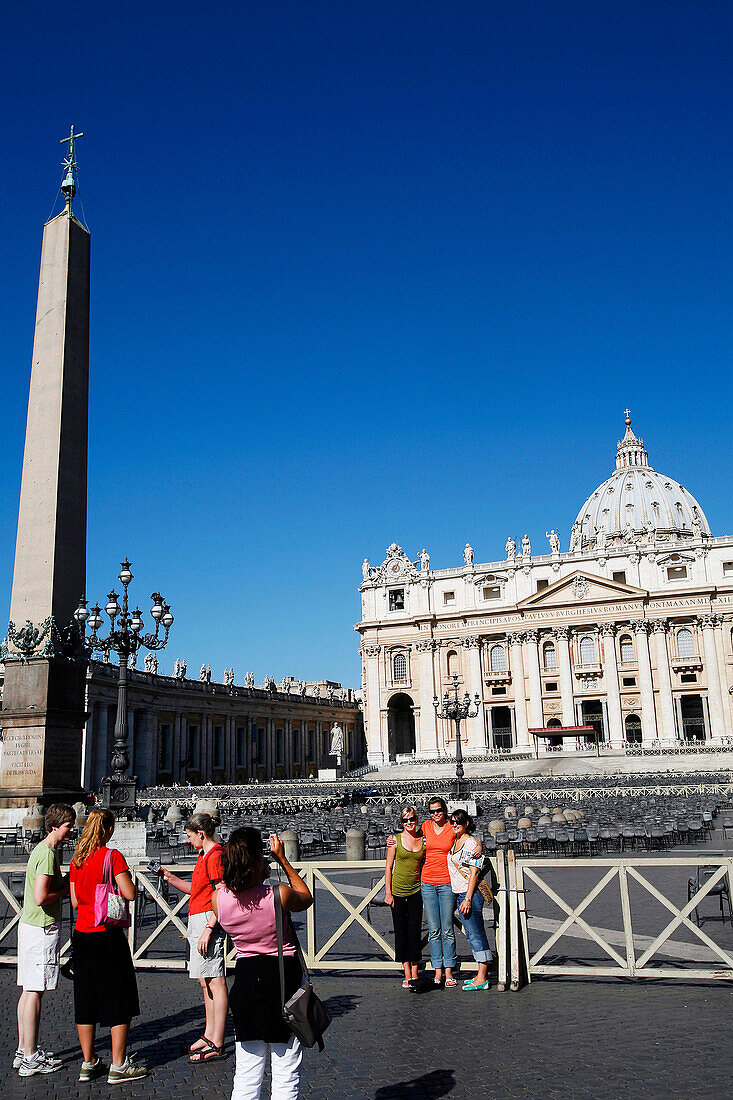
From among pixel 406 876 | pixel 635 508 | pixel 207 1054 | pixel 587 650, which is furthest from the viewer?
pixel 635 508

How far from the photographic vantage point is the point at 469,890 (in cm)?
789

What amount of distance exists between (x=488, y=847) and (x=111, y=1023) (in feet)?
44.5

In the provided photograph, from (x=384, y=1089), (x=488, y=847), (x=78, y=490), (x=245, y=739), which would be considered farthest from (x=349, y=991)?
(x=245, y=739)

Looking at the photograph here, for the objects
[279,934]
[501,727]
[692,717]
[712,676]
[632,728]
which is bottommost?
[279,934]

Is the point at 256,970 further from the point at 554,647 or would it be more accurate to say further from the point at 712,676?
the point at 554,647

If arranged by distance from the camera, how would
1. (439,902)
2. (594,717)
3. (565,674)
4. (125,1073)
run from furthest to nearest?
1. (565,674)
2. (594,717)
3. (439,902)
4. (125,1073)

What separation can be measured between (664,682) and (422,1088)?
77964mm

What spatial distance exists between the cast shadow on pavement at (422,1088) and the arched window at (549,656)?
259ft

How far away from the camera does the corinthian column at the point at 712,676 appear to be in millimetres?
75613

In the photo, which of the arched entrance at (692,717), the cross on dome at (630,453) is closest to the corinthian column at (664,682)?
the arched entrance at (692,717)

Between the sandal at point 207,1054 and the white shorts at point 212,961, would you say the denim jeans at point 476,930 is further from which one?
the sandal at point 207,1054

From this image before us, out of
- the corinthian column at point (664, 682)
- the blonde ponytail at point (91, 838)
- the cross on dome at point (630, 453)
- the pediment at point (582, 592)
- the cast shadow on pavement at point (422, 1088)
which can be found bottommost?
the cast shadow on pavement at point (422, 1088)

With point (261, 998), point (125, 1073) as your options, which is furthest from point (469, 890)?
point (261, 998)

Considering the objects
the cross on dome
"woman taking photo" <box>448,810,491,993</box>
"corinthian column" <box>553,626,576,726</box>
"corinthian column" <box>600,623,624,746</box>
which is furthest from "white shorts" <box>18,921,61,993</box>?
the cross on dome
